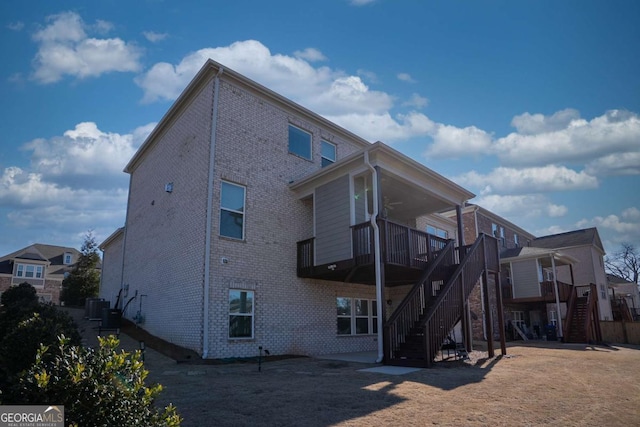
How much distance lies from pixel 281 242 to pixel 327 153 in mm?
4779

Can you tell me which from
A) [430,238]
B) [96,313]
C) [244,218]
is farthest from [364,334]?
[96,313]

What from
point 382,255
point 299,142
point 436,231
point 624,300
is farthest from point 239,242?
point 624,300

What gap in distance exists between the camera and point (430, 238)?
14305 millimetres

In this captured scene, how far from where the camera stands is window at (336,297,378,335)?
52.6ft

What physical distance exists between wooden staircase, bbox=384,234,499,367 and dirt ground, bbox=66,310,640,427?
64 centimetres

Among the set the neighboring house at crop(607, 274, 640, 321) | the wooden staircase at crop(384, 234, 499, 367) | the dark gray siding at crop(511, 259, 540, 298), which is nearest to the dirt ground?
the wooden staircase at crop(384, 234, 499, 367)

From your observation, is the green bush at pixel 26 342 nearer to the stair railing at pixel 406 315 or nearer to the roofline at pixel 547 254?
the stair railing at pixel 406 315

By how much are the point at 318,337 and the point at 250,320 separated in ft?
10.1

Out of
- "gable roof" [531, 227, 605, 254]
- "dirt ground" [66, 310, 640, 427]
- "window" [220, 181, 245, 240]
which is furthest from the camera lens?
"gable roof" [531, 227, 605, 254]

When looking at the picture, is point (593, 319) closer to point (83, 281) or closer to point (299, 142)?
point (299, 142)

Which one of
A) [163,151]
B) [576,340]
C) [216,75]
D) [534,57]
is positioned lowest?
[576,340]

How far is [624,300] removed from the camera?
31.6m

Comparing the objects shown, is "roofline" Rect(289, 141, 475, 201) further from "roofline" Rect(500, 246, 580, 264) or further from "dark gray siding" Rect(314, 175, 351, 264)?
"roofline" Rect(500, 246, 580, 264)

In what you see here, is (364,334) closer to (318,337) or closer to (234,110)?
(318,337)
